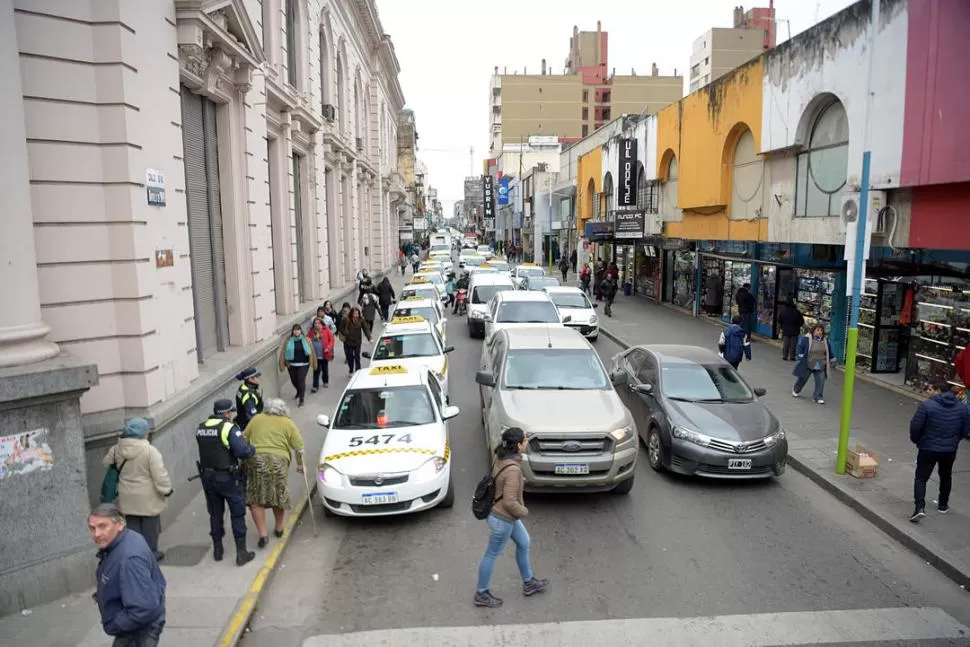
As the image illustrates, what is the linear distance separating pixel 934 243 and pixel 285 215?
45.5 feet

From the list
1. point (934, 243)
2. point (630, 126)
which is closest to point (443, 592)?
point (934, 243)

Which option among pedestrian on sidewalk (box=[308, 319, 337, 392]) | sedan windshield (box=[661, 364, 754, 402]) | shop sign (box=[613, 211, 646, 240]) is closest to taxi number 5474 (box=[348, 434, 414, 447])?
sedan windshield (box=[661, 364, 754, 402])

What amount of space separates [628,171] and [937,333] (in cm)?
1698

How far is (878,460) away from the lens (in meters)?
10.1

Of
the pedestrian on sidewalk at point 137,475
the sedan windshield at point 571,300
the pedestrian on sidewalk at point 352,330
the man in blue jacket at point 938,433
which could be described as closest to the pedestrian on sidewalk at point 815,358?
the man in blue jacket at point 938,433

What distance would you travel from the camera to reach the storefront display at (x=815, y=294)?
16.9 metres

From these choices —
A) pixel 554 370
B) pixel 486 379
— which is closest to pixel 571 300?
pixel 554 370

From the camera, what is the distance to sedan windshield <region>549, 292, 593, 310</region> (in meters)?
22.2

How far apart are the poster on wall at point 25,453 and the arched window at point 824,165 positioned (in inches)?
573

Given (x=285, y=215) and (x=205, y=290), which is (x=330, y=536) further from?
(x=285, y=215)

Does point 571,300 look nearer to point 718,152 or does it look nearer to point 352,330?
point 718,152

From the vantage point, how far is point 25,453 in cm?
625

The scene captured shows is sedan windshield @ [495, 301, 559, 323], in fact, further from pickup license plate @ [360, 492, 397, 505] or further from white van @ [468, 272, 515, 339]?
pickup license plate @ [360, 492, 397, 505]

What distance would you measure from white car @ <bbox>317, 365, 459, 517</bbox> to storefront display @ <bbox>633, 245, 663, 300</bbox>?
2272cm
